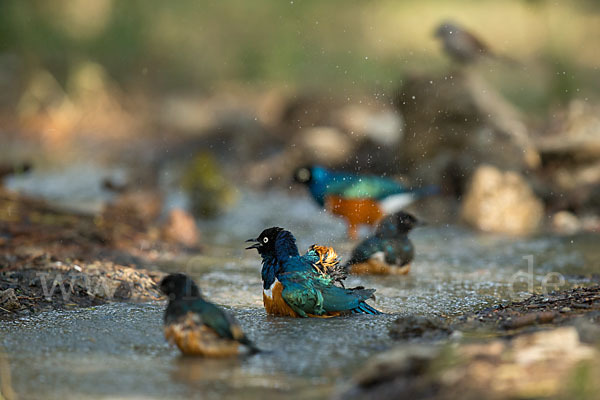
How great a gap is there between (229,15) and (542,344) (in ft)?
63.2

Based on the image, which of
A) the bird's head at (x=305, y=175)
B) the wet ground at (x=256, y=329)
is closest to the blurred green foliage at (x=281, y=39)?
the bird's head at (x=305, y=175)

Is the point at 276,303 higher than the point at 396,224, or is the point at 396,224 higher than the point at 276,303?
the point at 396,224

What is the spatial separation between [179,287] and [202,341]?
326 mm

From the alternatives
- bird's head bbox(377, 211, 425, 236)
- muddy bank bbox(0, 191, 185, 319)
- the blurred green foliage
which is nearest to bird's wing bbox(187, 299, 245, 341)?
muddy bank bbox(0, 191, 185, 319)

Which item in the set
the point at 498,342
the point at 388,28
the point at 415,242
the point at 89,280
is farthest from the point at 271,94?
the point at 498,342

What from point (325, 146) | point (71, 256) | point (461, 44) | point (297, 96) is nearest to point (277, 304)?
point (71, 256)

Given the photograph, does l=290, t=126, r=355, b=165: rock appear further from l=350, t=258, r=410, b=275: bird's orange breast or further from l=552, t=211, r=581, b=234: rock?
l=350, t=258, r=410, b=275: bird's orange breast

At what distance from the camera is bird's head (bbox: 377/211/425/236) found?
627cm

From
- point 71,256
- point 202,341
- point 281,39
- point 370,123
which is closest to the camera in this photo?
point 202,341

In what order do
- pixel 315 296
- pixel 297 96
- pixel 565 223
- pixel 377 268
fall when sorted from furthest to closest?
pixel 297 96, pixel 565 223, pixel 377 268, pixel 315 296

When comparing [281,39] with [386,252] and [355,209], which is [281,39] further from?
[386,252]

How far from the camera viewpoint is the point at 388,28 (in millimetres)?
19938

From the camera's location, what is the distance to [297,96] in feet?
48.4

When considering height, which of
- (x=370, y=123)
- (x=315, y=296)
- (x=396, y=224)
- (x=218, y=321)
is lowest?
(x=218, y=321)
